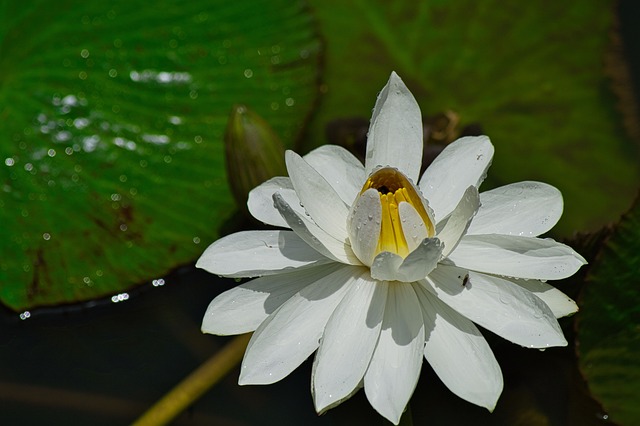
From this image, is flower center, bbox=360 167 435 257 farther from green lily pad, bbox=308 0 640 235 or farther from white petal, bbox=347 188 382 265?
green lily pad, bbox=308 0 640 235

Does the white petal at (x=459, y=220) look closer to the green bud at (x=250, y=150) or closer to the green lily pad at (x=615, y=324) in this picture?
the green lily pad at (x=615, y=324)

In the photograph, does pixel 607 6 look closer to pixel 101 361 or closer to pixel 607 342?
pixel 607 342

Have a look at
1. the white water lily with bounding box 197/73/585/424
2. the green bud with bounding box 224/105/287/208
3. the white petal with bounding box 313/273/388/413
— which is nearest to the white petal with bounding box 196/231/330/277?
the white water lily with bounding box 197/73/585/424

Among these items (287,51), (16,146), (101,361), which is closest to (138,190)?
(16,146)

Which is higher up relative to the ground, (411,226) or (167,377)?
(411,226)

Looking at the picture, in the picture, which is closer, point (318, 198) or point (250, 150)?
point (318, 198)

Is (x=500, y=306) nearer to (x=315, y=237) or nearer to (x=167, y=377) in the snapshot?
(x=315, y=237)

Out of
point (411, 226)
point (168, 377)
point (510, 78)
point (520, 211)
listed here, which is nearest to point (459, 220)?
point (411, 226)
